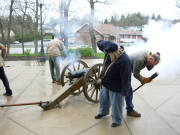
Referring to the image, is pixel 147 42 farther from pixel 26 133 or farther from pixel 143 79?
pixel 26 133

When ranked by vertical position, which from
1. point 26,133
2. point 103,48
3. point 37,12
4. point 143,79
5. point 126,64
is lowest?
point 26,133

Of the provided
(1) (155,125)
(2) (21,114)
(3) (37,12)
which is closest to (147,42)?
(1) (155,125)

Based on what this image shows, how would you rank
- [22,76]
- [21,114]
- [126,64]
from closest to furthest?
1. [126,64]
2. [21,114]
3. [22,76]

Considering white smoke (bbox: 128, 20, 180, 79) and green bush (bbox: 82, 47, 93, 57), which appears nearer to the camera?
white smoke (bbox: 128, 20, 180, 79)

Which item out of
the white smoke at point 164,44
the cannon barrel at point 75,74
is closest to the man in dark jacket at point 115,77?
the cannon barrel at point 75,74

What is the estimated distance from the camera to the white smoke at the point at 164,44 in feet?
21.8

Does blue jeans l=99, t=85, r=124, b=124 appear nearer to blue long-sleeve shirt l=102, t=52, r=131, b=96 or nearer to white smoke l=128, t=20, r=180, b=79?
blue long-sleeve shirt l=102, t=52, r=131, b=96

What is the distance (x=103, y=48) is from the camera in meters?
2.70

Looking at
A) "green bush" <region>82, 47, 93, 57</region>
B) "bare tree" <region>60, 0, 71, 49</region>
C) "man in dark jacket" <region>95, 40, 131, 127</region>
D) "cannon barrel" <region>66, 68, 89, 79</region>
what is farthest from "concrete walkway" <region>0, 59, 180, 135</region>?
"green bush" <region>82, 47, 93, 57</region>

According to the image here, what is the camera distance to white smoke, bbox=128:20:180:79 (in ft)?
21.8

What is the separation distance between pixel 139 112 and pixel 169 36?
13.9 ft

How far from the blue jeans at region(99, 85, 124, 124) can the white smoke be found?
3.97m

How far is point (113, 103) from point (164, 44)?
4674 mm

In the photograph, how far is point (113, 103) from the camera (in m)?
2.86
